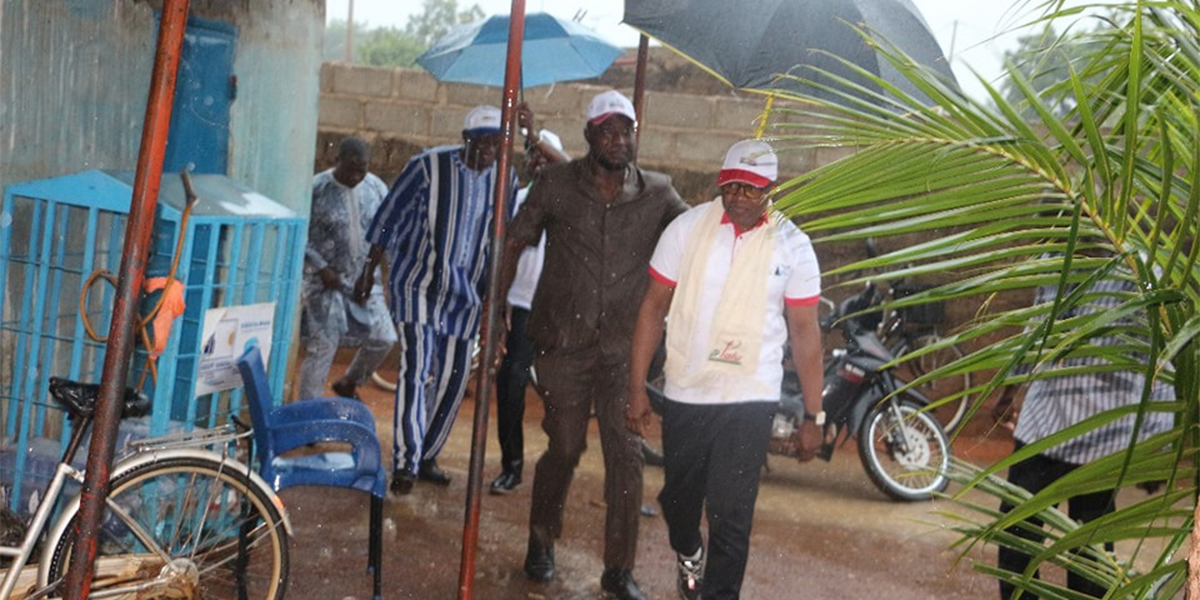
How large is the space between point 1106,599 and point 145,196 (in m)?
2.29

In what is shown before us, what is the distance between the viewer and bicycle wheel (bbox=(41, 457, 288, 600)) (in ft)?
14.9

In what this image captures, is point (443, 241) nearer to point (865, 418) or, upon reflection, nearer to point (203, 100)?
point (203, 100)

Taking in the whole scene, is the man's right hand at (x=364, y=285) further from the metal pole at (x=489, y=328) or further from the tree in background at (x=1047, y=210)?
the tree in background at (x=1047, y=210)

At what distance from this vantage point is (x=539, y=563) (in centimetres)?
600

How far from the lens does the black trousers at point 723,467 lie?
4.97 meters

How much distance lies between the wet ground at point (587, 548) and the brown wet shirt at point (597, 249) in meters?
1.07

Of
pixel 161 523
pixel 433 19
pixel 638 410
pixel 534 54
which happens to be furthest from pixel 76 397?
pixel 433 19

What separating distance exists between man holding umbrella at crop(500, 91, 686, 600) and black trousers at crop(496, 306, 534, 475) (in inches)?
59.6

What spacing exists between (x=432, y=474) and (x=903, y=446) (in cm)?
278

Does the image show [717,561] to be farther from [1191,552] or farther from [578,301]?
[1191,552]

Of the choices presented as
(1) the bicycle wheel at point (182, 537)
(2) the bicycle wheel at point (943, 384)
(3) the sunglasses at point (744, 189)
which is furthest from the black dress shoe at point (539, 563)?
(2) the bicycle wheel at point (943, 384)

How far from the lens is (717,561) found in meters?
4.98

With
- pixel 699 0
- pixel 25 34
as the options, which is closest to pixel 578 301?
pixel 699 0

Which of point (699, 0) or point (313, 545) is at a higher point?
point (699, 0)
